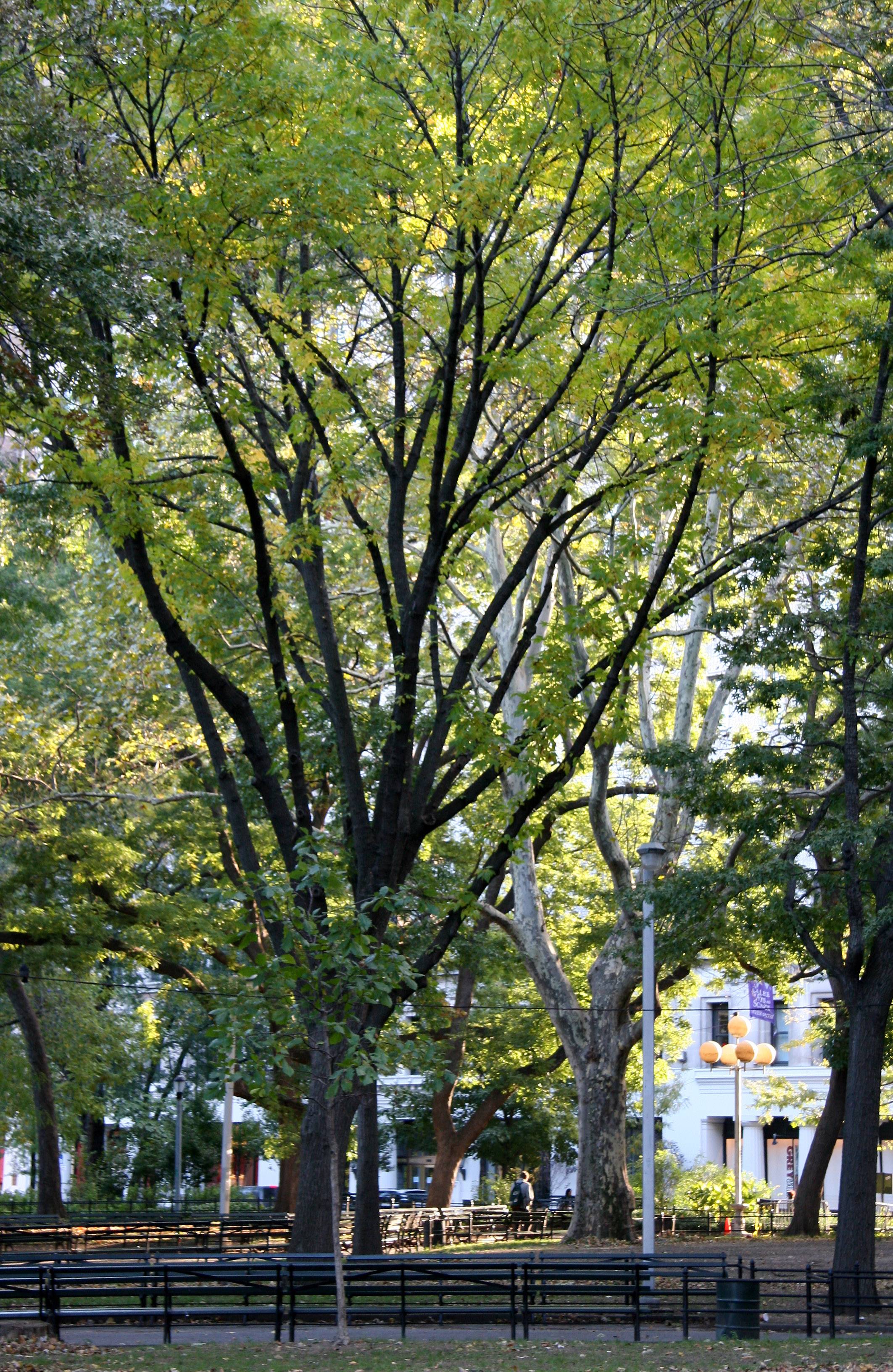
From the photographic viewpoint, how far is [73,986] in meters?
31.8

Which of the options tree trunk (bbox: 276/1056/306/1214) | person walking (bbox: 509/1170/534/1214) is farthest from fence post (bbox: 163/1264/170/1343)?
person walking (bbox: 509/1170/534/1214)

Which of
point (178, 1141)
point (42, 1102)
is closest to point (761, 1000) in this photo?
point (42, 1102)

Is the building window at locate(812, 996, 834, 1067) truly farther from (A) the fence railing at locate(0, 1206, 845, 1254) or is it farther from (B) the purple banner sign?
(A) the fence railing at locate(0, 1206, 845, 1254)

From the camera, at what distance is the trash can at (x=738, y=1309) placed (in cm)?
1402

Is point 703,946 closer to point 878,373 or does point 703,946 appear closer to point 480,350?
point 878,373

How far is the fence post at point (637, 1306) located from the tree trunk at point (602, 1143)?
394 inches

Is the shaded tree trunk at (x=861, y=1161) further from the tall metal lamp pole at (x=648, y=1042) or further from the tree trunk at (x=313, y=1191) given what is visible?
the tree trunk at (x=313, y=1191)

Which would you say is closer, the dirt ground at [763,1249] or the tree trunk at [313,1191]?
the tree trunk at [313,1191]

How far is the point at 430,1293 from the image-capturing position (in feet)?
50.2

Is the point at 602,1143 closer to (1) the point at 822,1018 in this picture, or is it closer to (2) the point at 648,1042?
(1) the point at 822,1018

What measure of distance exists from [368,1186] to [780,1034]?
101 feet

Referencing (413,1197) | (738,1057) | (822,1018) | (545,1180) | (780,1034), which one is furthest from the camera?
(545,1180)

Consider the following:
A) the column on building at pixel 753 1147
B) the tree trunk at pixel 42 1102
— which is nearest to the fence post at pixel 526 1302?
the tree trunk at pixel 42 1102

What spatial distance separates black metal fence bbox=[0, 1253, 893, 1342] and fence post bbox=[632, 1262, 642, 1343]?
2 cm
